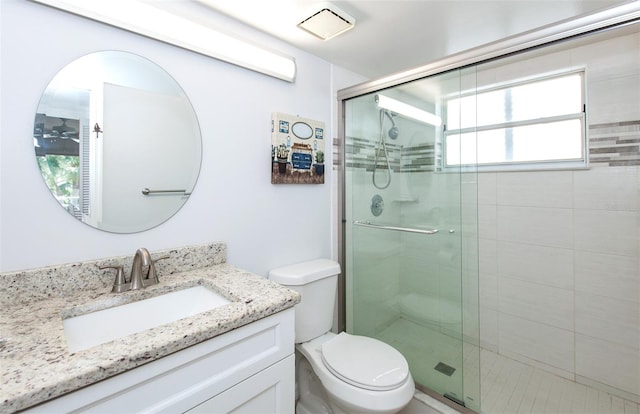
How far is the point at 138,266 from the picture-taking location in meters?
1.14

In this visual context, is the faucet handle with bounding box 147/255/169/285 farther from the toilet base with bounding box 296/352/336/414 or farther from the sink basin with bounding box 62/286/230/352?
the toilet base with bounding box 296/352/336/414

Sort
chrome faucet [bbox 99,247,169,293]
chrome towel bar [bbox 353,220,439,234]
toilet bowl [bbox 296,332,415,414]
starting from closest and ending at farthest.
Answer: chrome faucet [bbox 99,247,169,293] → toilet bowl [bbox 296,332,415,414] → chrome towel bar [bbox 353,220,439,234]

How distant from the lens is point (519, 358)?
210 cm

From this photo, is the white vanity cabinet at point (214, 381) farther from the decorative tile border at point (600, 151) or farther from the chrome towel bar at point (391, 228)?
the decorative tile border at point (600, 151)

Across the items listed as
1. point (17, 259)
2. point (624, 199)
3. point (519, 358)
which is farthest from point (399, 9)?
point (519, 358)

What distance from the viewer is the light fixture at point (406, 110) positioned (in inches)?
66.0

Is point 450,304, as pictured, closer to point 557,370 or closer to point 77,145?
point 557,370

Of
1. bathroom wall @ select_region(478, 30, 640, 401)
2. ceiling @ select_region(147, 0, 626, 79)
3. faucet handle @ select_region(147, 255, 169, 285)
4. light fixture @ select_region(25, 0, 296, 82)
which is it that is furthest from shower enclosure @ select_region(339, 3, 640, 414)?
faucet handle @ select_region(147, 255, 169, 285)

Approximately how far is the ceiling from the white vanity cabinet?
1384mm

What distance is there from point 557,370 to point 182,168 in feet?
8.47

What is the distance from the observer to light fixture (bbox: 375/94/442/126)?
1.68 meters

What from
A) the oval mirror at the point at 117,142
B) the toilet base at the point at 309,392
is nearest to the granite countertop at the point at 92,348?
the oval mirror at the point at 117,142

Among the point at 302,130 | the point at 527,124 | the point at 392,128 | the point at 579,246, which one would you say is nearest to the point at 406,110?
the point at 392,128

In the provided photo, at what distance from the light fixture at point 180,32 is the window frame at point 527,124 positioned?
961mm
